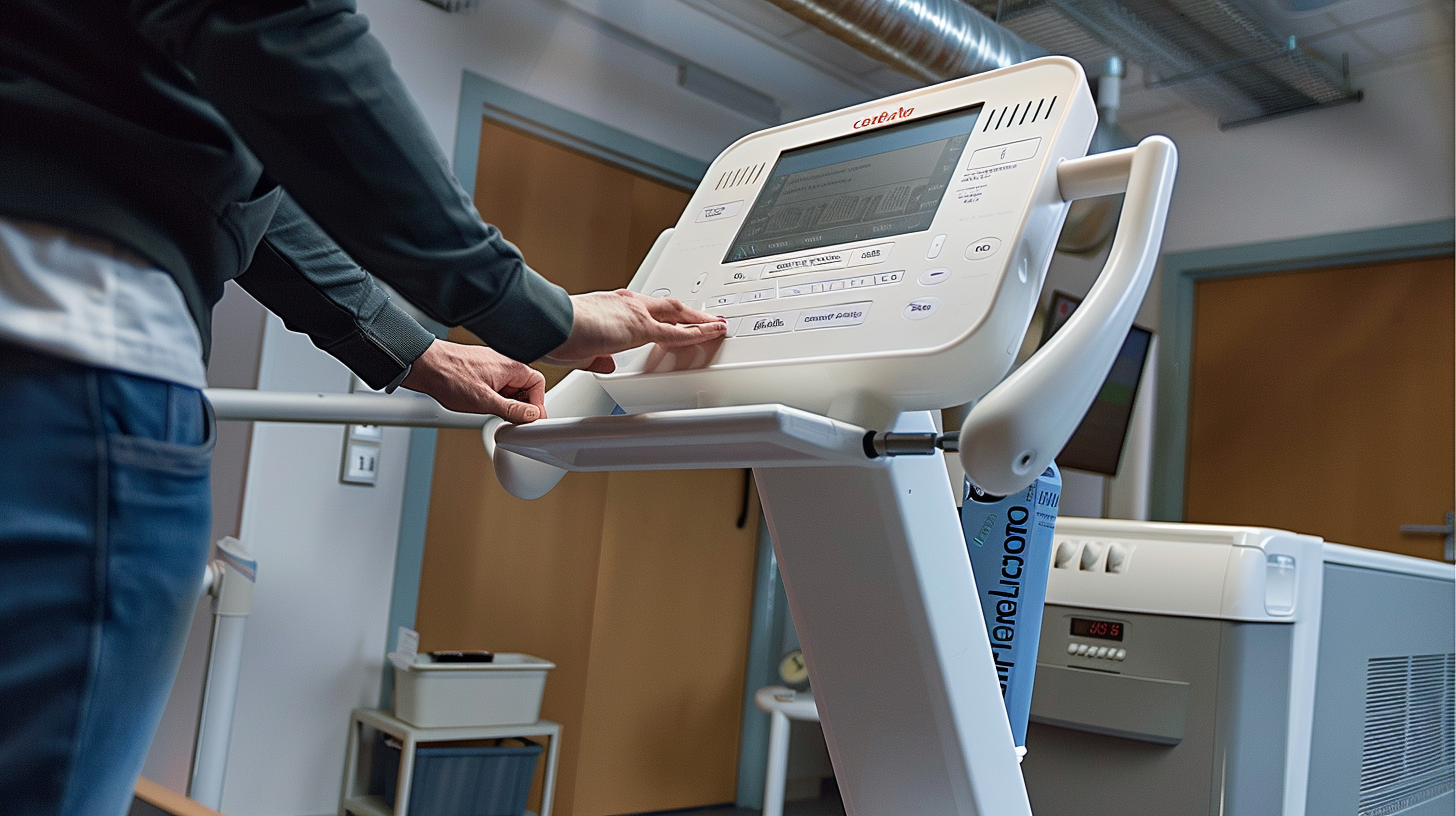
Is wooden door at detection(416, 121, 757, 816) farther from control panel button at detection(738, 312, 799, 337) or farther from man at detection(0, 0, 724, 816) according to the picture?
man at detection(0, 0, 724, 816)

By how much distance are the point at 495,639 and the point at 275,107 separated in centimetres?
276

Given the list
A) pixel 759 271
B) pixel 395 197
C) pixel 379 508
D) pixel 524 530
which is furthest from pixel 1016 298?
pixel 524 530

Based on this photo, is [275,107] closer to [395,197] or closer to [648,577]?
[395,197]

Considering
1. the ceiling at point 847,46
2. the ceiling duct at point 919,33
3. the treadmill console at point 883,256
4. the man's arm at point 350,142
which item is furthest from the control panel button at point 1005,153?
the ceiling at point 847,46

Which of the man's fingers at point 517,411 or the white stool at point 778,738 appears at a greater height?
the man's fingers at point 517,411

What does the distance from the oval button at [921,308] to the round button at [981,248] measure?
0.12ft

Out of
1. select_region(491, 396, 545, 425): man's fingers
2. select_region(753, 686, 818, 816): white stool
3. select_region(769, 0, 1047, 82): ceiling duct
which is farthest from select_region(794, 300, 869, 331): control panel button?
select_region(753, 686, 818, 816): white stool

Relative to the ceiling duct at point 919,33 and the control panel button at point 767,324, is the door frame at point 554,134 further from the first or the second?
the control panel button at point 767,324

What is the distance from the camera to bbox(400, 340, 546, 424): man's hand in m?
0.90

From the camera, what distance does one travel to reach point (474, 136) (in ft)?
9.29

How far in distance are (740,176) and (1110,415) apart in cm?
231

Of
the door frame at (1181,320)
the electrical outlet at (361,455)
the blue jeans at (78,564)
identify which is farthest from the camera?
the door frame at (1181,320)

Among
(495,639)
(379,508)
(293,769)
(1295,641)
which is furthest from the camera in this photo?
(495,639)

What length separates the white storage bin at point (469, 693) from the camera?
2.49 metres
